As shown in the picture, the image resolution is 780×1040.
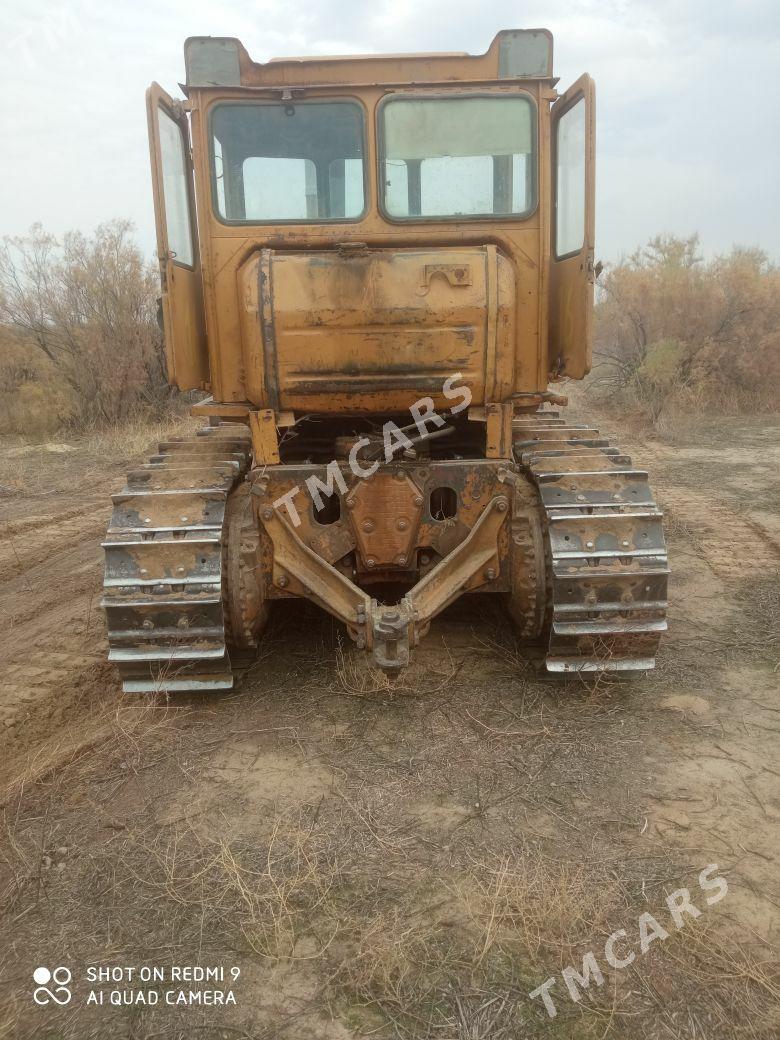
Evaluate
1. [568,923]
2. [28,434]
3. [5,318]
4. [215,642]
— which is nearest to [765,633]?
[568,923]

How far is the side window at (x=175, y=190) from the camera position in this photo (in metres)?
4.00

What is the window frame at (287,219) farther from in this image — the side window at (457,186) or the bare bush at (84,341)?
the bare bush at (84,341)

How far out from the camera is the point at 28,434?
13336mm

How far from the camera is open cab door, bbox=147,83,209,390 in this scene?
3914 mm

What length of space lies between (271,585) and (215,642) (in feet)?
1.60

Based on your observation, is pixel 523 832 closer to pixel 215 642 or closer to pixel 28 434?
pixel 215 642

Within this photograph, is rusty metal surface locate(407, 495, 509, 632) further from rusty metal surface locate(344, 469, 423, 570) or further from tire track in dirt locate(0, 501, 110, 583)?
tire track in dirt locate(0, 501, 110, 583)

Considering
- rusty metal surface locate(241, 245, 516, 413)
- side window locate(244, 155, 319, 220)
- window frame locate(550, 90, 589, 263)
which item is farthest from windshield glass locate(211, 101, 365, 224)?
window frame locate(550, 90, 589, 263)

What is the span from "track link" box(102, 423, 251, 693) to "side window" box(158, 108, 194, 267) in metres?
1.39

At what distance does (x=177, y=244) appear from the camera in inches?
167

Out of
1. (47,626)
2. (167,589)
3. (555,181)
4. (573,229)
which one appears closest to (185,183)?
(555,181)

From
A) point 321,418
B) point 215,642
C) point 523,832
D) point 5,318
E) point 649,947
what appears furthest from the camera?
point 5,318

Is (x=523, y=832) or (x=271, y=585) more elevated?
(x=271, y=585)

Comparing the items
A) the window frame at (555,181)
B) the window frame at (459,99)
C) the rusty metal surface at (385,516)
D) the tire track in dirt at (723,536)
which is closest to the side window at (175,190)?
the window frame at (459,99)
